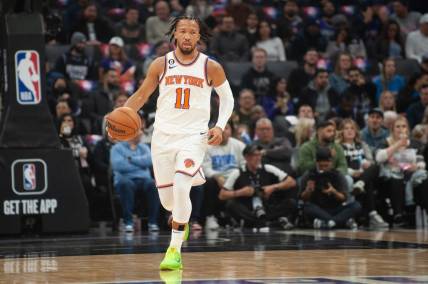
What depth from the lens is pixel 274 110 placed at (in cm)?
1573

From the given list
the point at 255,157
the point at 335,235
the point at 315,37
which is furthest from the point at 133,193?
the point at 315,37

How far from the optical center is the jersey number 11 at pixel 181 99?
7976 mm

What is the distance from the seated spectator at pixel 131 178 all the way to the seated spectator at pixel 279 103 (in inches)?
118

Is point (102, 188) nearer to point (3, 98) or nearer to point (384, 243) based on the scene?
point (3, 98)

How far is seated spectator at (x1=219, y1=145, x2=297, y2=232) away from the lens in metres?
13.4

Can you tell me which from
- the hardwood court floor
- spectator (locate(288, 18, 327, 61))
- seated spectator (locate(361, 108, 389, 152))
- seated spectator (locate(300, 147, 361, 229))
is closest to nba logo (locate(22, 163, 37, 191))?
the hardwood court floor

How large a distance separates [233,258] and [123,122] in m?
1.50

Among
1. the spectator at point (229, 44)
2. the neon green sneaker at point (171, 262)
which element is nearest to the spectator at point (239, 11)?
the spectator at point (229, 44)

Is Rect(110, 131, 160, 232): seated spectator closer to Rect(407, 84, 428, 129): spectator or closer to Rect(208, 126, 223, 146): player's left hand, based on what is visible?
Rect(407, 84, 428, 129): spectator

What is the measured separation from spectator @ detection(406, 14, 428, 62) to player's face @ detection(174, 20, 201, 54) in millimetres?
11082

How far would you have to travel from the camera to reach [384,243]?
10141 mm

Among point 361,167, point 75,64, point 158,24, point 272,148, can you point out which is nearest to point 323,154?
point 272,148

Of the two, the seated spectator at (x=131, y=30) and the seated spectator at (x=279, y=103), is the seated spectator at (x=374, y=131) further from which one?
the seated spectator at (x=131, y=30)

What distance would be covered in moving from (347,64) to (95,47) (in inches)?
168
